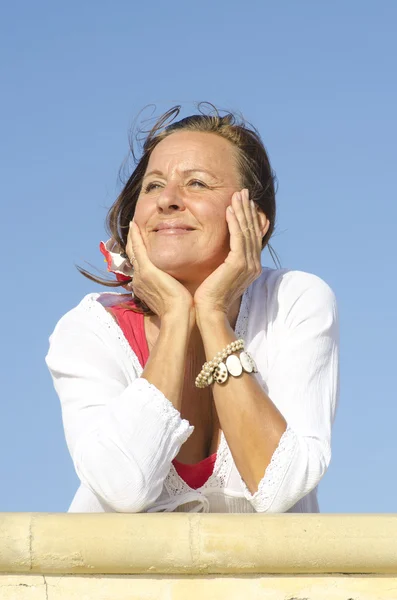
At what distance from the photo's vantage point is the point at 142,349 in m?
3.48

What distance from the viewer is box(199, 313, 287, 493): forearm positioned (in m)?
2.98

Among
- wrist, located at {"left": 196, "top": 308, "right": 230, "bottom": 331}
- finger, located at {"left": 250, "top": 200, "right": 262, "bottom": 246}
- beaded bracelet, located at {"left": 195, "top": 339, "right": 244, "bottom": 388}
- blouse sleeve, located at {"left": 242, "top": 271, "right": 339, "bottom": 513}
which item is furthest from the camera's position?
finger, located at {"left": 250, "top": 200, "right": 262, "bottom": 246}

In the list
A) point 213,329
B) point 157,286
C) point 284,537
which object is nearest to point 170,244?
point 157,286

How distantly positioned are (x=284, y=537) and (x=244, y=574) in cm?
15

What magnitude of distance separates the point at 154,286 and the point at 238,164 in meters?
0.66

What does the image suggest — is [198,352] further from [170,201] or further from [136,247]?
[170,201]

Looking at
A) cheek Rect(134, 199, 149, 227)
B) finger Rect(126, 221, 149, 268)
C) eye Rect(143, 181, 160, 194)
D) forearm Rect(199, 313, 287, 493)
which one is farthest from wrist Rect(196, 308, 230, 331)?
eye Rect(143, 181, 160, 194)

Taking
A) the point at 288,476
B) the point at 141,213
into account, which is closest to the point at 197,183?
the point at 141,213

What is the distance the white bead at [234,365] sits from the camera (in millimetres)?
3119

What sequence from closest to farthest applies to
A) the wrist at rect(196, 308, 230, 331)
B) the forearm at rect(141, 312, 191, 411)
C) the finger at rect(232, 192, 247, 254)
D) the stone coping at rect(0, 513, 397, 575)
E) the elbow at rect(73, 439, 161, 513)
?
1. the stone coping at rect(0, 513, 397, 575)
2. the elbow at rect(73, 439, 161, 513)
3. the forearm at rect(141, 312, 191, 411)
4. the wrist at rect(196, 308, 230, 331)
5. the finger at rect(232, 192, 247, 254)

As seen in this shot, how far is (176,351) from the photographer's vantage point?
124 inches

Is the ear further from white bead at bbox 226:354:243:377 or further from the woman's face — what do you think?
white bead at bbox 226:354:243:377

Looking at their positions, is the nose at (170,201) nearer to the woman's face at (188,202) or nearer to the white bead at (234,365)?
the woman's face at (188,202)
